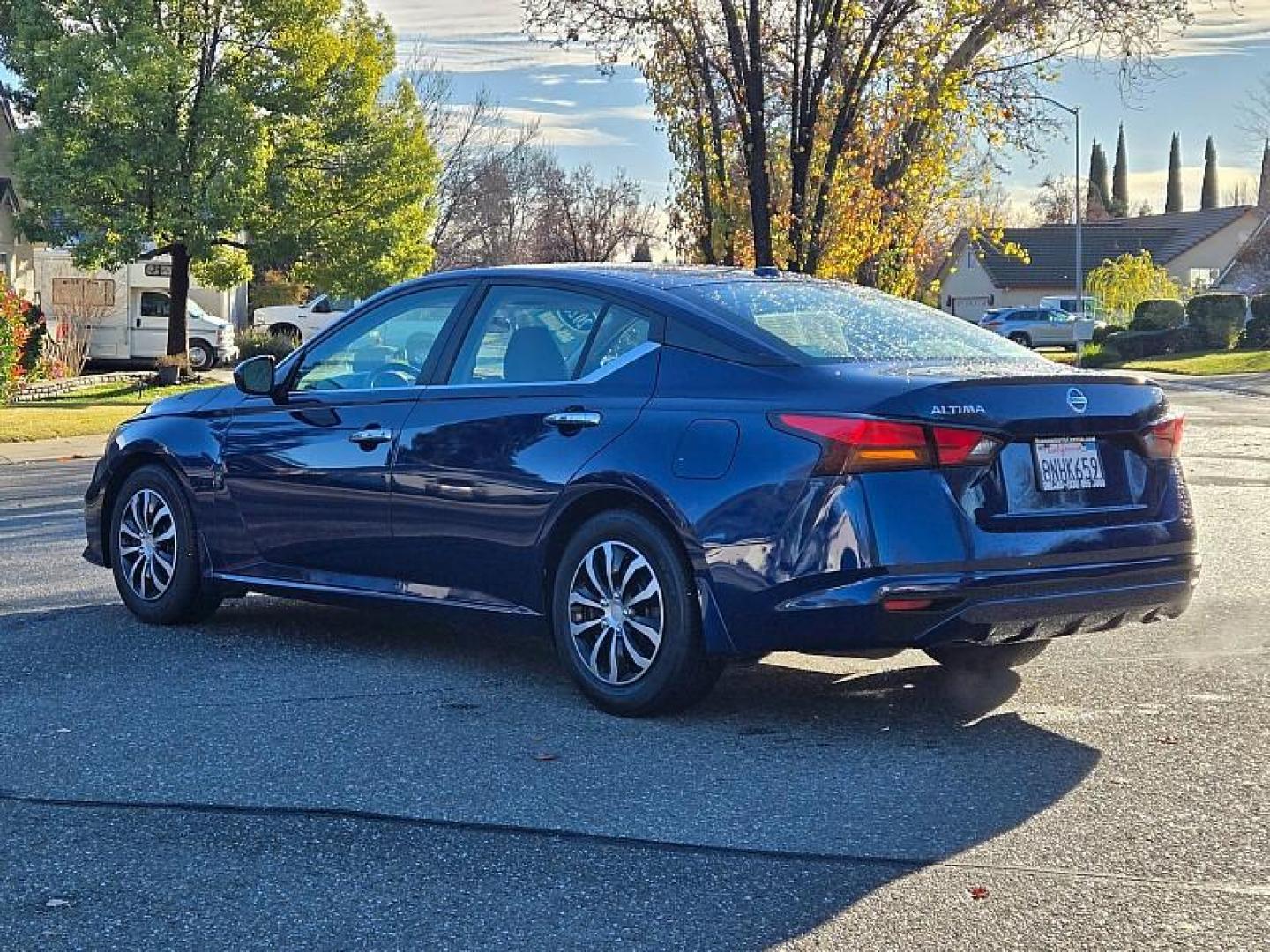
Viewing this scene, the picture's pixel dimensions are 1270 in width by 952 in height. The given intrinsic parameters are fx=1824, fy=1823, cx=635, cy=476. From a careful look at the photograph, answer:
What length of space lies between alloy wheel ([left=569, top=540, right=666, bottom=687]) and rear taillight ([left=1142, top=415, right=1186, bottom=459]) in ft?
5.64

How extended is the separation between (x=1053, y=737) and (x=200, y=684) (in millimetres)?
3105

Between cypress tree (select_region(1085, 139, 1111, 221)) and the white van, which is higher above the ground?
cypress tree (select_region(1085, 139, 1111, 221))

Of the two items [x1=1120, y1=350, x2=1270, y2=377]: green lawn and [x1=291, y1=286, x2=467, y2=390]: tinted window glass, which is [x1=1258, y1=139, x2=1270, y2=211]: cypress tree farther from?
[x1=291, y1=286, x2=467, y2=390]: tinted window glass

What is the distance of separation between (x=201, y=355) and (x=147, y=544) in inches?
1416

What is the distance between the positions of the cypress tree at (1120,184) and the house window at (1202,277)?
120 ft

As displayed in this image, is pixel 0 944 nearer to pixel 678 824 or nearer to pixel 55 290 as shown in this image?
pixel 678 824

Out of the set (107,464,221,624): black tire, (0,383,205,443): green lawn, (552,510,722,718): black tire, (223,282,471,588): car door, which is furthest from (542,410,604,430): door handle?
(0,383,205,443): green lawn

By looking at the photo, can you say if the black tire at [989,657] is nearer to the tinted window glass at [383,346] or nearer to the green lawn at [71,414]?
the tinted window glass at [383,346]

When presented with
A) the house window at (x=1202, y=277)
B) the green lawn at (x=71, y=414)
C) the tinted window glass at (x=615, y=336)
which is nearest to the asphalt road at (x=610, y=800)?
the tinted window glass at (x=615, y=336)

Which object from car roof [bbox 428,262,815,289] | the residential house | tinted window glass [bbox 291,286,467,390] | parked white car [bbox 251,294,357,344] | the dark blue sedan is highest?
the residential house

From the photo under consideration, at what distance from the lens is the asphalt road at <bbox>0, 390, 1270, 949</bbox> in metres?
4.13

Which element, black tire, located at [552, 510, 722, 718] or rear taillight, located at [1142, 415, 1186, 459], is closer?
black tire, located at [552, 510, 722, 718]

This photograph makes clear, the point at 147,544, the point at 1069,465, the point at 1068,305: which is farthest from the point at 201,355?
the point at 1069,465

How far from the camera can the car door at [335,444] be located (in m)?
7.11
